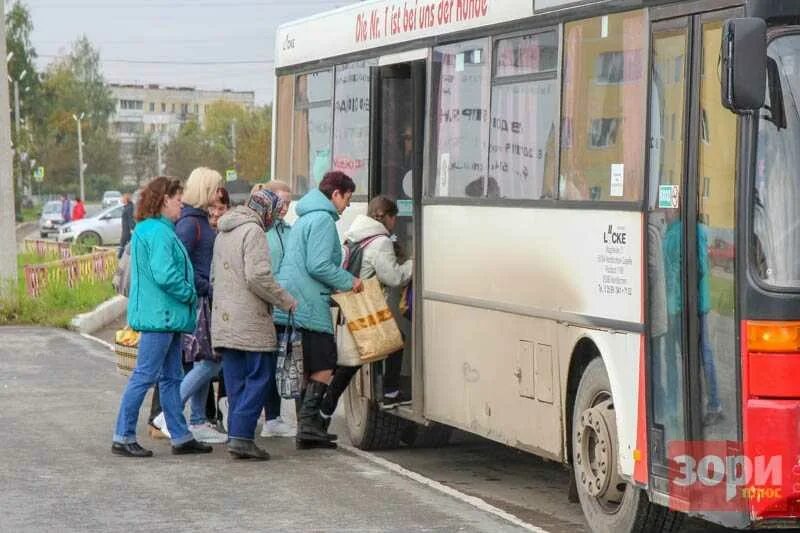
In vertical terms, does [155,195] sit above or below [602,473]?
above

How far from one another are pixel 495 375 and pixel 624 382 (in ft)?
6.20

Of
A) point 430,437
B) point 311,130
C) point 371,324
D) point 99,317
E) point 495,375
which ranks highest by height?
point 311,130

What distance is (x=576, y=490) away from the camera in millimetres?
9438

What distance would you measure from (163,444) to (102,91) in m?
151

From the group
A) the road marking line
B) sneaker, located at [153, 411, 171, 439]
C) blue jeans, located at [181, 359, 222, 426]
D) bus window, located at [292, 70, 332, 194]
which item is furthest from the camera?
bus window, located at [292, 70, 332, 194]

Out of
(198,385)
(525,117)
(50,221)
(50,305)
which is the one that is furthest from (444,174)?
(50,221)

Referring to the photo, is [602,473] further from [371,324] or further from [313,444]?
[313,444]

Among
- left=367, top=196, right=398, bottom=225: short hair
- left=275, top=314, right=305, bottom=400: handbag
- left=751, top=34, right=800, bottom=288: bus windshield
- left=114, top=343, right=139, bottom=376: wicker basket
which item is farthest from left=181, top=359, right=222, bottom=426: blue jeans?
left=751, top=34, right=800, bottom=288: bus windshield

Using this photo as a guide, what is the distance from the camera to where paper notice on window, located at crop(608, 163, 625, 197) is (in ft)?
27.9

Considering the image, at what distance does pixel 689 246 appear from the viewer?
25.7 ft

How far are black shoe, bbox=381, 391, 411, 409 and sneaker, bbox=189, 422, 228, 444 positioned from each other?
3.80ft

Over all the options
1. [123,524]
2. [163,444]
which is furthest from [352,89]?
[123,524]

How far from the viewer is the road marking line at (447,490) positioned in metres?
9.13

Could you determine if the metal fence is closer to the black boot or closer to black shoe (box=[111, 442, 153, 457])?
the black boot
